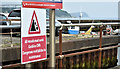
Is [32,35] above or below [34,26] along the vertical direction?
below

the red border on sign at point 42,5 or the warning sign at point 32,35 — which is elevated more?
the red border on sign at point 42,5

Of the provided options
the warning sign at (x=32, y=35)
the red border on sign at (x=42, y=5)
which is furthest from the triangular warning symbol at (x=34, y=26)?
the red border on sign at (x=42, y=5)

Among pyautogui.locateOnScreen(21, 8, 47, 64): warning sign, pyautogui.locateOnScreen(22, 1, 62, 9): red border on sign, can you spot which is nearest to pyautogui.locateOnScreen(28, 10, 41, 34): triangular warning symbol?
pyautogui.locateOnScreen(21, 8, 47, 64): warning sign

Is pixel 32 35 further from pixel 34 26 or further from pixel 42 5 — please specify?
pixel 42 5

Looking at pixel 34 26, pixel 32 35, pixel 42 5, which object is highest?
pixel 42 5

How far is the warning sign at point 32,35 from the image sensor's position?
8.48 feet

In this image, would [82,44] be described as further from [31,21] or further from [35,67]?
[31,21]

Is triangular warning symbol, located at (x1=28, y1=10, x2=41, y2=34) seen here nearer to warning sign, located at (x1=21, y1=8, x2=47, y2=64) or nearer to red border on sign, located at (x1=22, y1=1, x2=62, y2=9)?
warning sign, located at (x1=21, y1=8, x2=47, y2=64)

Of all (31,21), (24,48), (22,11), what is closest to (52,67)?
(24,48)

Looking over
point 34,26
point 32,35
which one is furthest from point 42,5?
point 32,35

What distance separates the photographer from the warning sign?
259cm

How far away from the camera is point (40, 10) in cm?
275

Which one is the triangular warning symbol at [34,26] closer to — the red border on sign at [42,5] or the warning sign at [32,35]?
the warning sign at [32,35]

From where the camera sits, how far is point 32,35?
2.70 meters
